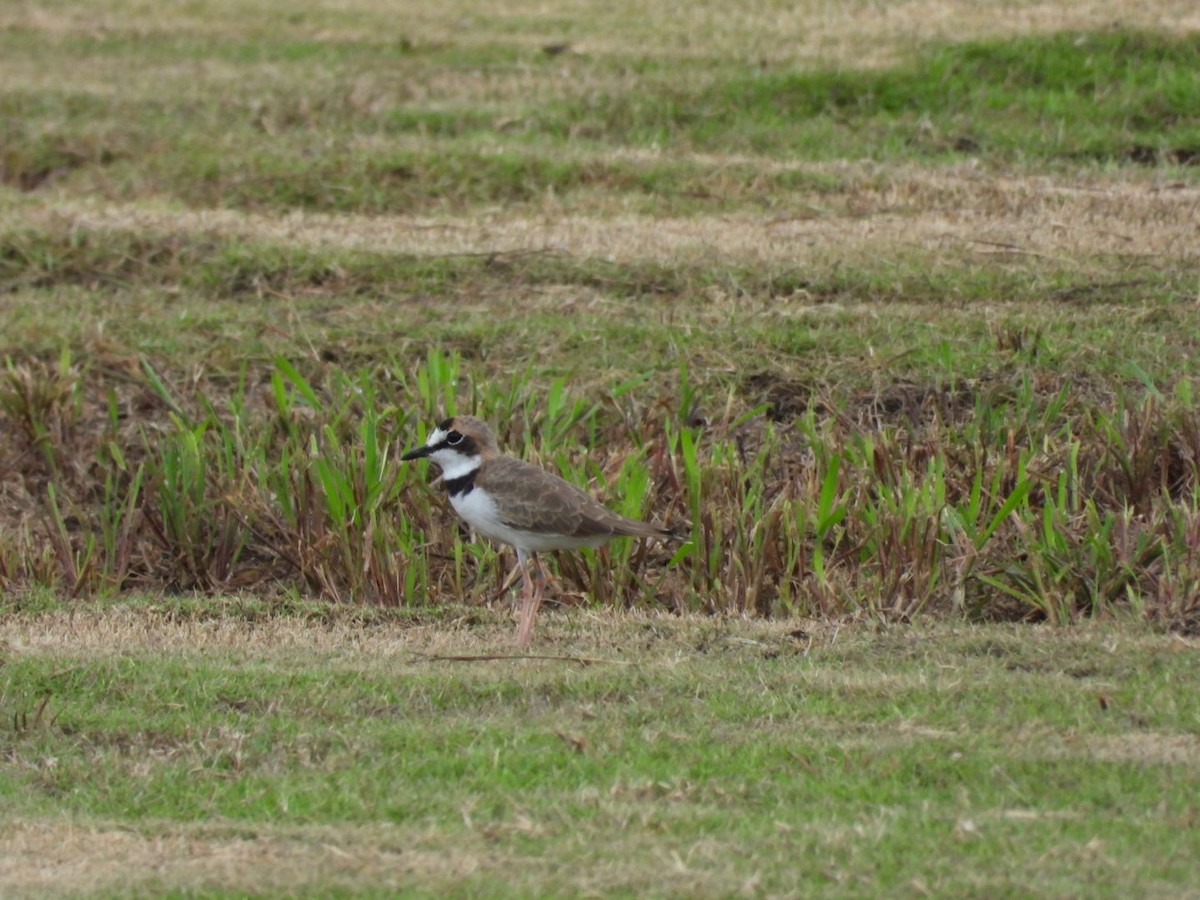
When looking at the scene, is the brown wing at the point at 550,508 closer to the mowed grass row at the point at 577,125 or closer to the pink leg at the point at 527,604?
the pink leg at the point at 527,604

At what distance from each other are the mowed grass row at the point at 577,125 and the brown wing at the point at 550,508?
230 inches

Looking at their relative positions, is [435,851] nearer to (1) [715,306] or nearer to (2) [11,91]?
(1) [715,306]

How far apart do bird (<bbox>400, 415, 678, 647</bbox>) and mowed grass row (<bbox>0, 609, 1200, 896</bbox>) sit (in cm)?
34

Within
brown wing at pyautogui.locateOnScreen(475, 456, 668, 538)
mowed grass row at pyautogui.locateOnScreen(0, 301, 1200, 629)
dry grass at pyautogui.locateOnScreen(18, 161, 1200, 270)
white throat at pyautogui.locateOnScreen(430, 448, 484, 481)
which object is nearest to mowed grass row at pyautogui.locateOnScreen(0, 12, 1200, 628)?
mowed grass row at pyautogui.locateOnScreen(0, 301, 1200, 629)

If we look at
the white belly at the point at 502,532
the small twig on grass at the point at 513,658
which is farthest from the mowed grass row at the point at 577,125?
the small twig on grass at the point at 513,658

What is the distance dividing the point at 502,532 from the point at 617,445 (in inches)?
89.3

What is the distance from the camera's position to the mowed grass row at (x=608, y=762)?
500 cm

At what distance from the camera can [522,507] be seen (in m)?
7.45

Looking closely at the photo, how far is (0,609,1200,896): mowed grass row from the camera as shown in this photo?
500 cm

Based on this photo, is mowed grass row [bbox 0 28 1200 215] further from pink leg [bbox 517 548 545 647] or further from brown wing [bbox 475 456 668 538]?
brown wing [bbox 475 456 668 538]

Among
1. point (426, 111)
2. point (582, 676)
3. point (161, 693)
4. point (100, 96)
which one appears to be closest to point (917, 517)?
point (582, 676)

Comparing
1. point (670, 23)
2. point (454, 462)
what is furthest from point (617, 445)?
point (670, 23)

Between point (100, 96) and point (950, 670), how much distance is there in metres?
11.2

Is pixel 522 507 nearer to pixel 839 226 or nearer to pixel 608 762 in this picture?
pixel 608 762
